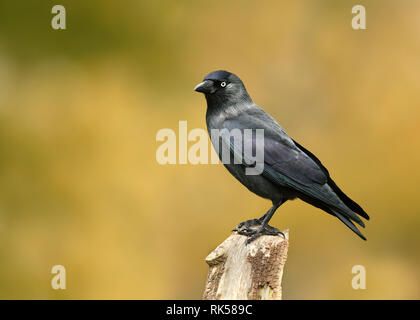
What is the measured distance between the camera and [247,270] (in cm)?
366

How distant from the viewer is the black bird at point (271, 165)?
13.1 ft

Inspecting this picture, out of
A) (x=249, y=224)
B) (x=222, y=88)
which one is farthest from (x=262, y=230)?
(x=222, y=88)

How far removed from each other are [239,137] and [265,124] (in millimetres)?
285

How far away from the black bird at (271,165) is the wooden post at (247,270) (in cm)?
18

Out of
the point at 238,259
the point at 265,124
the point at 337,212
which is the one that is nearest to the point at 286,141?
the point at 265,124

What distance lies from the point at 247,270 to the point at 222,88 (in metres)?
1.60

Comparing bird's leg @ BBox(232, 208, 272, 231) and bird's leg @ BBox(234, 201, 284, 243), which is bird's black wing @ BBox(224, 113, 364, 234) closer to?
bird's leg @ BBox(234, 201, 284, 243)

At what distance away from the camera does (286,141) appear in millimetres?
4164

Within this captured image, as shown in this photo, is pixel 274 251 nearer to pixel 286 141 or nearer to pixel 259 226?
pixel 259 226

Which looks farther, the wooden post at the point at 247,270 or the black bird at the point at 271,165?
the black bird at the point at 271,165

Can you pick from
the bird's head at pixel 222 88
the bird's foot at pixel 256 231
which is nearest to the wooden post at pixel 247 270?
the bird's foot at pixel 256 231

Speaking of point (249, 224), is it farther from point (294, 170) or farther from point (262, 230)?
point (294, 170)

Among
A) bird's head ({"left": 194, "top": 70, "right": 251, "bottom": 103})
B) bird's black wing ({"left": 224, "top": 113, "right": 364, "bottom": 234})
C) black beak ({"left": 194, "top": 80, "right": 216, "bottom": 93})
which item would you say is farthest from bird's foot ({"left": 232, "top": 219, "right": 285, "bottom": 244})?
black beak ({"left": 194, "top": 80, "right": 216, "bottom": 93})

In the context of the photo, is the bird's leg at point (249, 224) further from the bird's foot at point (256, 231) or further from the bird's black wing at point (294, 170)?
the bird's black wing at point (294, 170)
